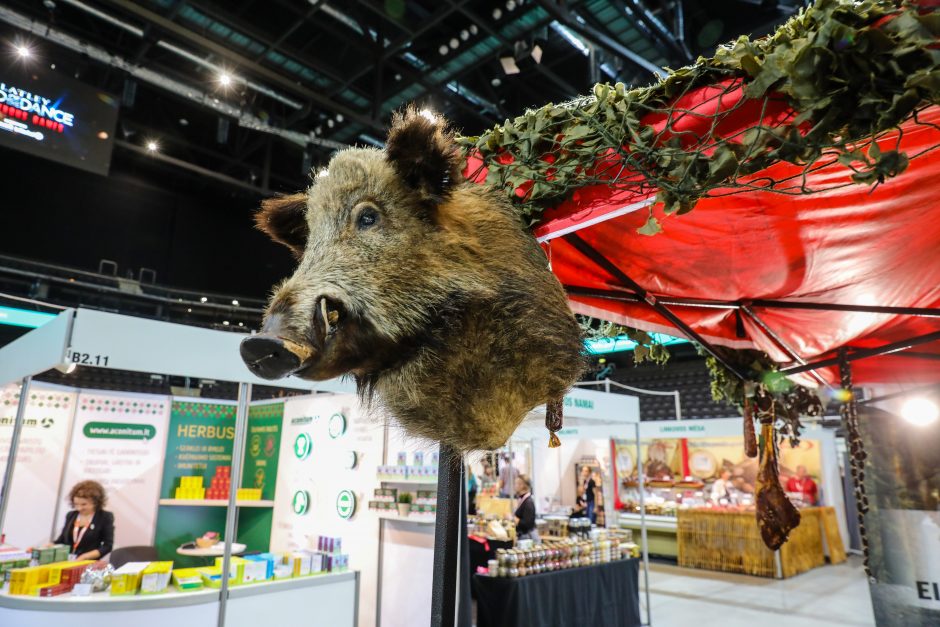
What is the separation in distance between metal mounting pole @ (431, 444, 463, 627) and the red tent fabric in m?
0.49

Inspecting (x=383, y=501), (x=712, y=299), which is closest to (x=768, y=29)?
(x=712, y=299)

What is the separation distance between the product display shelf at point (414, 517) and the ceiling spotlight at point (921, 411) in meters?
3.12

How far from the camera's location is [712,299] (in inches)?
76.4

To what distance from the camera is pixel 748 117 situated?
2.61ft

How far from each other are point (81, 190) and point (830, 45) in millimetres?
10718

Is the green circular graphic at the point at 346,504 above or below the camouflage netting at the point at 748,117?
below

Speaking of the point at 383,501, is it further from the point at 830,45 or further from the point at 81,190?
the point at 81,190

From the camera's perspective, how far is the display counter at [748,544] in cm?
818

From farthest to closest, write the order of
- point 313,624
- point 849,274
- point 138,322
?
point 313,624, point 138,322, point 849,274

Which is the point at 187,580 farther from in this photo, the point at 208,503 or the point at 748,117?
the point at 748,117

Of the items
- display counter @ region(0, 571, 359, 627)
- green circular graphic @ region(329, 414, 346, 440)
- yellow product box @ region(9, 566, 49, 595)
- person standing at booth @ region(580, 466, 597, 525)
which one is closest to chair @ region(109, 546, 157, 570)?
yellow product box @ region(9, 566, 49, 595)

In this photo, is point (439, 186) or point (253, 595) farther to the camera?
point (253, 595)

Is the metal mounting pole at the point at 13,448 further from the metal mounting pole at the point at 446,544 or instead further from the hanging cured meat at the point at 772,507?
the hanging cured meat at the point at 772,507

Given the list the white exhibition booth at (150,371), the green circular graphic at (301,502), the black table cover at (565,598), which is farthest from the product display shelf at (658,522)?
the white exhibition booth at (150,371)
